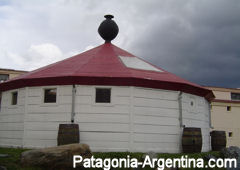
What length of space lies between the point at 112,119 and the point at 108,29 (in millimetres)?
6446

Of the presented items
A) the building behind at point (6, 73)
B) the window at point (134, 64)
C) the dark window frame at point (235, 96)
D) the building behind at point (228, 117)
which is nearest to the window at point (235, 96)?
the dark window frame at point (235, 96)

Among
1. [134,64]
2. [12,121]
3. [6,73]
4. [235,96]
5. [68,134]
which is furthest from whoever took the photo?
[235,96]

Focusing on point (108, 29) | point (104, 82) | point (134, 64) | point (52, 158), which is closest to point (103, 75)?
point (104, 82)

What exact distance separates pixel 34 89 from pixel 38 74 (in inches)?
28.2

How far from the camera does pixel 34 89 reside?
1156 cm

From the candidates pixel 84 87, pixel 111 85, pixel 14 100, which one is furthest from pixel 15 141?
pixel 111 85

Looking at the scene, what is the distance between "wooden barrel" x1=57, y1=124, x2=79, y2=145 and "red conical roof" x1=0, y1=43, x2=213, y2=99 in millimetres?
1747

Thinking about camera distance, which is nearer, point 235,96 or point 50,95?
point 50,95

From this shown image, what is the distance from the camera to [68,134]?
32.8ft

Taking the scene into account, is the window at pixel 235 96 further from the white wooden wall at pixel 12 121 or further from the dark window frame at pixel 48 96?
the white wooden wall at pixel 12 121

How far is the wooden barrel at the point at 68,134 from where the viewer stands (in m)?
10.0

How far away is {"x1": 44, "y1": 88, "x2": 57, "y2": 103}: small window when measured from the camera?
11.4 m

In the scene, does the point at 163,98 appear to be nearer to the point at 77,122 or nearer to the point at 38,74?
the point at 77,122

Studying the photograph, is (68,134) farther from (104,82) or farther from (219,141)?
(219,141)
